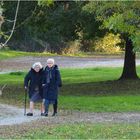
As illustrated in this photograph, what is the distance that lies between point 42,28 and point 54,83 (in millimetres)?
11347

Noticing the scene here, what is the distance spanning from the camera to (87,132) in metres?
12.6

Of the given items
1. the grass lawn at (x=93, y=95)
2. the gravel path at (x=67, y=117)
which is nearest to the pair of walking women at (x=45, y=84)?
the gravel path at (x=67, y=117)

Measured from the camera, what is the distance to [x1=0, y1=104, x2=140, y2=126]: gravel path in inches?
608

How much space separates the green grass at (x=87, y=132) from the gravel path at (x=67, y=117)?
1493 millimetres

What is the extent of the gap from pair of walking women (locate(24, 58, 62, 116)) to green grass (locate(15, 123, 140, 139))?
111 inches

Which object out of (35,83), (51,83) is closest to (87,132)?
(51,83)

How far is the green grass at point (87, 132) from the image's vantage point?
469 inches

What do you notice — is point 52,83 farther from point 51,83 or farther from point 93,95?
point 93,95

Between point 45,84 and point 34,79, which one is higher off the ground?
point 34,79

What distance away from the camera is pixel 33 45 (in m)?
65.6

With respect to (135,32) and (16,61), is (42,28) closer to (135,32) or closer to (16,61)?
(135,32)

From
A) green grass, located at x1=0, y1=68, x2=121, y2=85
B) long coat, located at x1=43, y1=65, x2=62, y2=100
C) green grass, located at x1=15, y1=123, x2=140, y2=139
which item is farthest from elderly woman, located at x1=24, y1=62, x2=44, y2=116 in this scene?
green grass, located at x1=0, y1=68, x2=121, y2=85

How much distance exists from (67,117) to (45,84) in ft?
3.79

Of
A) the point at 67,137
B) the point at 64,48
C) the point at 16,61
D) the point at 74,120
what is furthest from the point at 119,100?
the point at 64,48
